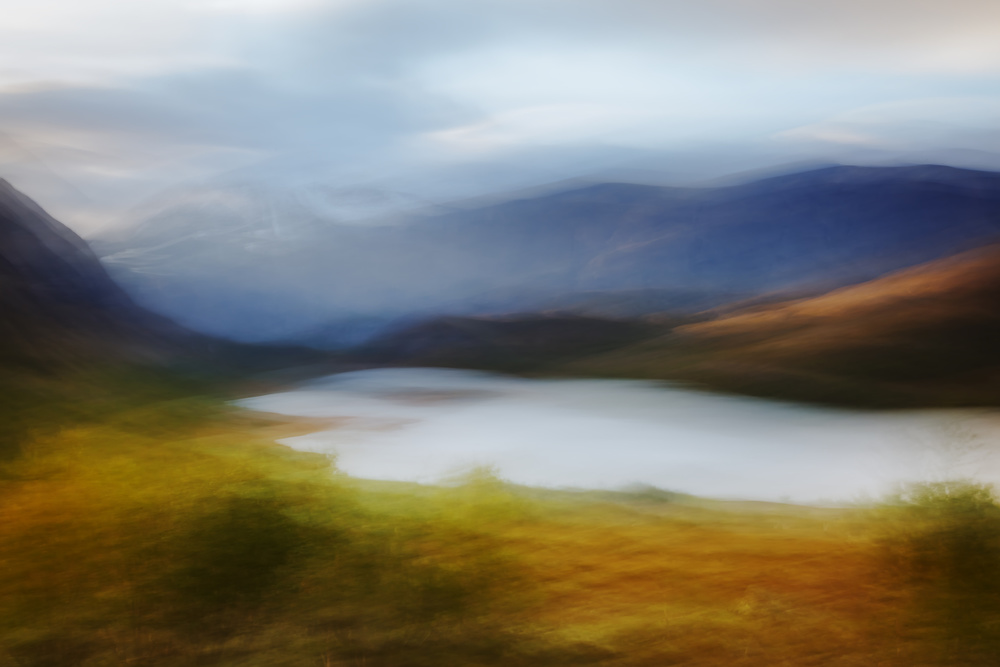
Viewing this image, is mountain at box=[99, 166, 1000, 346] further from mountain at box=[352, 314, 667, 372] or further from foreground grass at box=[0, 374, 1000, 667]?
foreground grass at box=[0, 374, 1000, 667]

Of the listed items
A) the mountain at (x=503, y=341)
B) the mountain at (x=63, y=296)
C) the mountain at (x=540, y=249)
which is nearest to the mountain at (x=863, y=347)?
the mountain at (x=503, y=341)

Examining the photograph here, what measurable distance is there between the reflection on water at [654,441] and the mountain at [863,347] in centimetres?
106

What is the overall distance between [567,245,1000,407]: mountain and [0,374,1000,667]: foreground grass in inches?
212

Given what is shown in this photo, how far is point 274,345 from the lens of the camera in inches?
766

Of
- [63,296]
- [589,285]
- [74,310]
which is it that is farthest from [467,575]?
[589,285]

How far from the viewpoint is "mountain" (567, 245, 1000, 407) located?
12852 millimetres

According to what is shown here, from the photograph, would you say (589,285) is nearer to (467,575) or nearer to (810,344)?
(810,344)

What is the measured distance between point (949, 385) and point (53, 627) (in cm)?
1316

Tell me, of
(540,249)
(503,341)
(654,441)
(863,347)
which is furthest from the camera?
(540,249)

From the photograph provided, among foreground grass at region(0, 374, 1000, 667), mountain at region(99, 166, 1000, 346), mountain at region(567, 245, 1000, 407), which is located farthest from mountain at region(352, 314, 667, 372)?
foreground grass at region(0, 374, 1000, 667)

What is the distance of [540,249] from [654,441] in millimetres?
12210

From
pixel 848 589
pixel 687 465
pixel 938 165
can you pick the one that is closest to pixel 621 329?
pixel 938 165

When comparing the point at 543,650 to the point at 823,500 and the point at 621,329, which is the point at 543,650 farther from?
the point at 621,329

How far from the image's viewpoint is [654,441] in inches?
439
